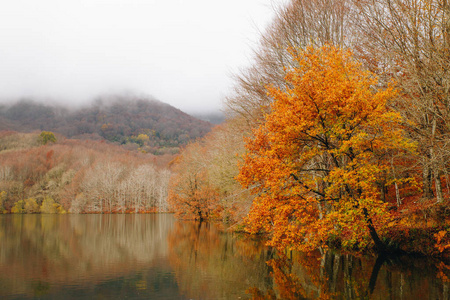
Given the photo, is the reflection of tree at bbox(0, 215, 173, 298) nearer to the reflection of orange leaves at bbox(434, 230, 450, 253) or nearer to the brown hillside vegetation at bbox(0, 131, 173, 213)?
the reflection of orange leaves at bbox(434, 230, 450, 253)

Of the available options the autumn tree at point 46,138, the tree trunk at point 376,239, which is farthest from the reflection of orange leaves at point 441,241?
the autumn tree at point 46,138

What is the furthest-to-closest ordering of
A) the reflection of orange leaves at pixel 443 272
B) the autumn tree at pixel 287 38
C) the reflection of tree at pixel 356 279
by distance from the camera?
the autumn tree at pixel 287 38
the reflection of orange leaves at pixel 443 272
the reflection of tree at pixel 356 279

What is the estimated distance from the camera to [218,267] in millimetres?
16078

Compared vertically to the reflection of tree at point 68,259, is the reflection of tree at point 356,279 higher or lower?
higher

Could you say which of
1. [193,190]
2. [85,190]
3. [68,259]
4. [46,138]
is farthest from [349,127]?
[46,138]

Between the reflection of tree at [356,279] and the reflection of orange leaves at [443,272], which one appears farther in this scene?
the reflection of orange leaves at [443,272]

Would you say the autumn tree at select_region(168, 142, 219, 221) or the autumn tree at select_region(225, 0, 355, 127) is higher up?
the autumn tree at select_region(225, 0, 355, 127)

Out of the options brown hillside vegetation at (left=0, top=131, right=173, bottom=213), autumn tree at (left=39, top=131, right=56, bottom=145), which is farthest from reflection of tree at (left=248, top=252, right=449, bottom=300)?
autumn tree at (left=39, top=131, right=56, bottom=145)

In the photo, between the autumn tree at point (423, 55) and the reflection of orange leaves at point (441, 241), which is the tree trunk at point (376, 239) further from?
the autumn tree at point (423, 55)

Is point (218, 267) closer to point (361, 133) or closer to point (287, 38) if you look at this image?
point (361, 133)

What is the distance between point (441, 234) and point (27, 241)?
2813 cm

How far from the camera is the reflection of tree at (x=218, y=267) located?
1207cm

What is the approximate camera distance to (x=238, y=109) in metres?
25.4

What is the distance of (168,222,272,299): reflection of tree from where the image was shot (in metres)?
12.1
